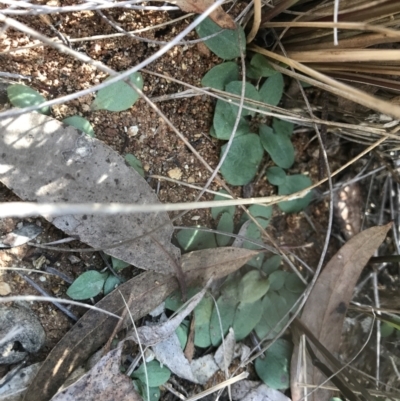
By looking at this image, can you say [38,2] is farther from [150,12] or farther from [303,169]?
[303,169]

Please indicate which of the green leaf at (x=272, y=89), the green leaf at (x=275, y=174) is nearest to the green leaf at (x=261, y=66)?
the green leaf at (x=272, y=89)

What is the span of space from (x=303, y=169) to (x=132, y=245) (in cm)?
51

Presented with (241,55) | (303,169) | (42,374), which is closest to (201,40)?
(241,55)

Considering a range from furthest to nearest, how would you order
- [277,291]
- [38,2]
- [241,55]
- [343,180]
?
[343,180], [277,291], [241,55], [38,2]

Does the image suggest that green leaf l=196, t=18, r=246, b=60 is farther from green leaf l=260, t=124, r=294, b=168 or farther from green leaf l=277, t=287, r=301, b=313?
green leaf l=277, t=287, r=301, b=313

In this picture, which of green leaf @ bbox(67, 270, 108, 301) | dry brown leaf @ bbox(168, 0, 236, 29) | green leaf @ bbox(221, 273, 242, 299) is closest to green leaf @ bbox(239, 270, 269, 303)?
green leaf @ bbox(221, 273, 242, 299)

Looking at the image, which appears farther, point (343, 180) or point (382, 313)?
point (343, 180)

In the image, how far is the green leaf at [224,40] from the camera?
3.23 feet

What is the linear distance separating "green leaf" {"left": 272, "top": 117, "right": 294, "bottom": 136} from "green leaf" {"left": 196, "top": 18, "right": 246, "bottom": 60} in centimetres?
20

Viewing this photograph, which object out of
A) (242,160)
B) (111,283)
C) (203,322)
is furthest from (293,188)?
(111,283)

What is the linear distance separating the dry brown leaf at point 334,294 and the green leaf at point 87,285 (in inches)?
20.1

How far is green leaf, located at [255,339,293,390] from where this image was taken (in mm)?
1115

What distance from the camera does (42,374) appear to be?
94 centimetres

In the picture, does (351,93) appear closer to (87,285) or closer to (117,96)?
(117,96)
